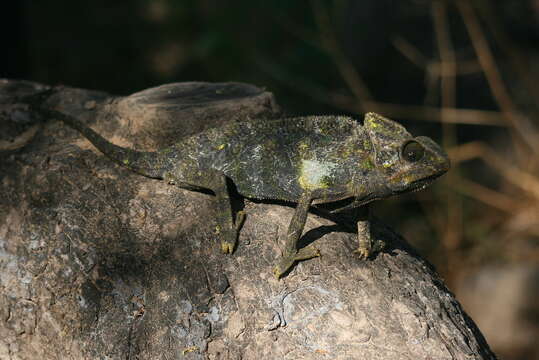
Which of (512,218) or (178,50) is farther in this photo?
(178,50)

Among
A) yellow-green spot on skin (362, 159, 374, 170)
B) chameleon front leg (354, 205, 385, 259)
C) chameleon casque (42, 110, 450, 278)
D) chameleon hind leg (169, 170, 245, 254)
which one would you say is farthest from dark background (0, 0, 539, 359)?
chameleon front leg (354, 205, 385, 259)

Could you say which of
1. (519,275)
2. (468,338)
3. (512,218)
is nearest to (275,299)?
(468,338)

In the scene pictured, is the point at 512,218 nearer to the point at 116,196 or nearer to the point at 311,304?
the point at 311,304

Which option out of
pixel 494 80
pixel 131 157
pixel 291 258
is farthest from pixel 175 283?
pixel 494 80

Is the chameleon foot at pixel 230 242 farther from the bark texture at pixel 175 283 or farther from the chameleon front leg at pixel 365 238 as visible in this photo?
the chameleon front leg at pixel 365 238

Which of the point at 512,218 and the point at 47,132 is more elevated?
the point at 47,132

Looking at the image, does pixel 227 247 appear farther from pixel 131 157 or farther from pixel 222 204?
pixel 131 157
